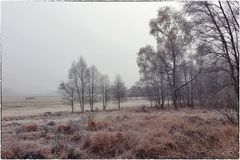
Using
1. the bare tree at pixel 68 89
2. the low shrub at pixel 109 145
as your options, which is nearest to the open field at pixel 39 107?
the bare tree at pixel 68 89

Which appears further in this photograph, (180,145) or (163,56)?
(163,56)

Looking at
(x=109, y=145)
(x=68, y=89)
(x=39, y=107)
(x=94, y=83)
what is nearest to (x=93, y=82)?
(x=94, y=83)

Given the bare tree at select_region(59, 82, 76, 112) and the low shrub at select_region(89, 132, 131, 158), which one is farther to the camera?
the bare tree at select_region(59, 82, 76, 112)

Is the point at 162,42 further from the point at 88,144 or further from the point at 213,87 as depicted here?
the point at 88,144

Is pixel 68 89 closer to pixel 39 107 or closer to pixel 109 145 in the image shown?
pixel 39 107

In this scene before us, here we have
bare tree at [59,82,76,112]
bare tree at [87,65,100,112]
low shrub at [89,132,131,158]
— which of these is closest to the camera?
low shrub at [89,132,131,158]

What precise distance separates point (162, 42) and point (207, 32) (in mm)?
5013

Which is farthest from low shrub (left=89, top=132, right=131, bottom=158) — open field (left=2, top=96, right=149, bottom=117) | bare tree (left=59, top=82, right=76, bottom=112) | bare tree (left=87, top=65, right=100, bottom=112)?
bare tree (left=59, top=82, right=76, bottom=112)

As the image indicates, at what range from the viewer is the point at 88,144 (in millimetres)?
4254

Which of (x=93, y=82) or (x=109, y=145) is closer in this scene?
(x=109, y=145)

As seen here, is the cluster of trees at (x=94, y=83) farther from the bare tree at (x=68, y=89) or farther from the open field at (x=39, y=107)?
the bare tree at (x=68, y=89)

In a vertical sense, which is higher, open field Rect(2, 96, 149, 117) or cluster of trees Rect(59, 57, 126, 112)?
cluster of trees Rect(59, 57, 126, 112)

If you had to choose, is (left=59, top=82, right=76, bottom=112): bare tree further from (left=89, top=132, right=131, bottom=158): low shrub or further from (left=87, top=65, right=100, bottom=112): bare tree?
(left=89, top=132, right=131, bottom=158): low shrub

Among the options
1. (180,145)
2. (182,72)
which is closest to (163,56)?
(182,72)
